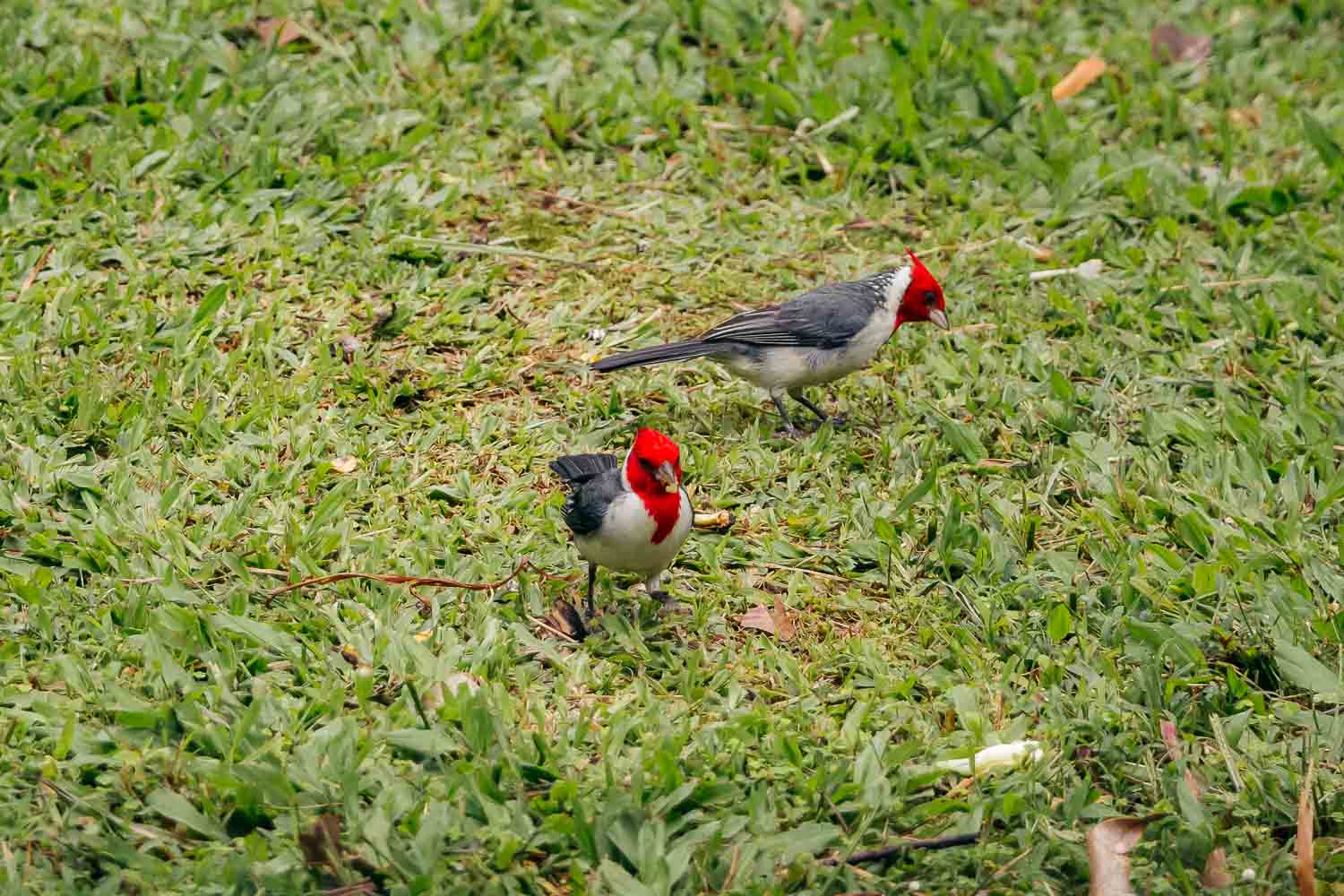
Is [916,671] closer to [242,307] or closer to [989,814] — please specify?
[989,814]

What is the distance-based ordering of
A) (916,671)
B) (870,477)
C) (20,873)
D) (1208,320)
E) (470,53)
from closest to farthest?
(20,873) → (916,671) → (870,477) → (1208,320) → (470,53)

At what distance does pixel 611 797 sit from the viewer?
3697mm

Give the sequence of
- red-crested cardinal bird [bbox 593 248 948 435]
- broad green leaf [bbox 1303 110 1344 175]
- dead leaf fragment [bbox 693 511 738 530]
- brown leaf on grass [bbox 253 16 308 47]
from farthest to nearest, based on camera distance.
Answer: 1. brown leaf on grass [bbox 253 16 308 47]
2. broad green leaf [bbox 1303 110 1344 175]
3. red-crested cardinal bird [bbox 593 248 948 435]
4. dead leaf fragment [bbox 693 511 738 530]

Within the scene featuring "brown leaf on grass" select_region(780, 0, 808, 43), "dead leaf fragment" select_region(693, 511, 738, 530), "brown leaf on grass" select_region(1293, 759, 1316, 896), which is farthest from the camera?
"brown leaf on grass" select_region(780, 0, 808, 43)

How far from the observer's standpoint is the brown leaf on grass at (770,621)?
4.51 m

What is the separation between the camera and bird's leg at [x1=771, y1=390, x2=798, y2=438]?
5.54 meters

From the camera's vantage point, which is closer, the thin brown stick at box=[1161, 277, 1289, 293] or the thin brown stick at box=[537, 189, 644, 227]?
the thin brown stick at box=[1161, 277, 1289, 293]

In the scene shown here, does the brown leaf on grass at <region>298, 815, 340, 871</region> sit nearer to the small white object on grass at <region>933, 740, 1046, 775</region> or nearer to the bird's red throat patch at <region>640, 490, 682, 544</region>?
the bird's red throat patch at <region>640, 490, 682, 544</region>

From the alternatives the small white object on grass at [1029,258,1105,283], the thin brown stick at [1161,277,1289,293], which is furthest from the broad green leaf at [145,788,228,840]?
the thin brown stick at [1161,277,1289,293]

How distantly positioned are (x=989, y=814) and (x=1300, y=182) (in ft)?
14.5

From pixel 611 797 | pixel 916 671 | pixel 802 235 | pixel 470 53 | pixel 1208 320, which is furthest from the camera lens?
pixel 470 53

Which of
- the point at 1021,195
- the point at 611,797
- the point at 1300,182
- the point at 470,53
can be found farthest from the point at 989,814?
the point at 470,53

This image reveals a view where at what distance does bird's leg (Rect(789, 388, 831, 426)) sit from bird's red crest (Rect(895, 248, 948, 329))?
1.49 ft

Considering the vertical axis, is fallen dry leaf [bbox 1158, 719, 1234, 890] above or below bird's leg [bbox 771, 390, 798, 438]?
above
